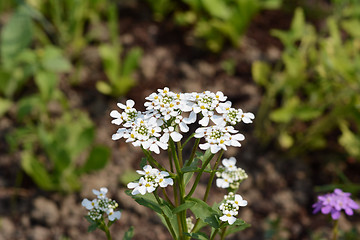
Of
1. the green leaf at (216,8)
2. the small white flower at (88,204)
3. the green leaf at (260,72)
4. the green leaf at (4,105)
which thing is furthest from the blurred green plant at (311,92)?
the green leaf at (4,105)

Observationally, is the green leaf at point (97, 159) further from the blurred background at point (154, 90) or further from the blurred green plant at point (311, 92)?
the blurred green plant at point (311, 92)

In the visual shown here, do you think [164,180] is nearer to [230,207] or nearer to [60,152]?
[230,207]

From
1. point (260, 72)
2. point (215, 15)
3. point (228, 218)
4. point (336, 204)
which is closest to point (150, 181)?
point (228, 218)

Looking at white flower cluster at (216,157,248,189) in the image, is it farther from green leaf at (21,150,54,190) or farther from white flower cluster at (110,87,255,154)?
green leaf at (21,150,54,190)

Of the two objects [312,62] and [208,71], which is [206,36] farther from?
[312,62]

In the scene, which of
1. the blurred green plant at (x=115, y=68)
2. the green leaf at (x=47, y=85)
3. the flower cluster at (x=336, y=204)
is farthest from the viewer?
the blurred green plant at (x=115, y=68)

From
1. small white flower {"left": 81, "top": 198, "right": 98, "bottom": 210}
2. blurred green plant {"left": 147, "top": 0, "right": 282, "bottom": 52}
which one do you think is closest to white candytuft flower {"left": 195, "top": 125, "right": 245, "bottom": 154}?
small white flower {"left": 81, "top": 198, "right": 98, "bottom": 210}

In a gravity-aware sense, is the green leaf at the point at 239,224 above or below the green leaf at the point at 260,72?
below
